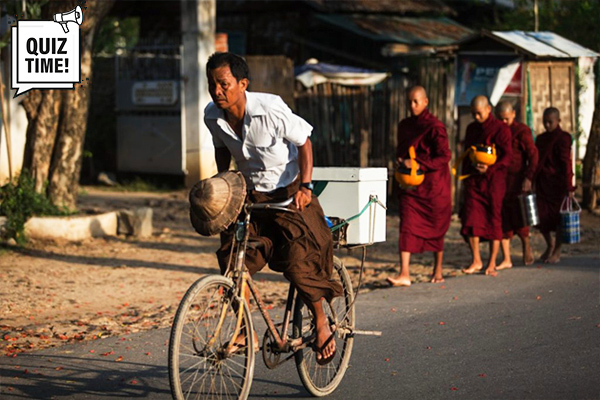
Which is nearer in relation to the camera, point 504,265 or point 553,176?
point 504,265

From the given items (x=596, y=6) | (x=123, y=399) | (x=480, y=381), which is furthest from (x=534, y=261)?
(x=596, y=6)

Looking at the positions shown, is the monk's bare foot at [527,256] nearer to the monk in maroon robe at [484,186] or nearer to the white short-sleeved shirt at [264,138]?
the monk in maroon robe at [484,186]

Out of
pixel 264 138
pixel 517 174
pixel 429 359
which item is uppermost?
pixel 264 138

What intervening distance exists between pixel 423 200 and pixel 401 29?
37.9 ft

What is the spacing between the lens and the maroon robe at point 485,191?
9.95m

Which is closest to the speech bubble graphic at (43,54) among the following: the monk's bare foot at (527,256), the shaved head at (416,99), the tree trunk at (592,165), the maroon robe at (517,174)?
the shaved head at (416,99)

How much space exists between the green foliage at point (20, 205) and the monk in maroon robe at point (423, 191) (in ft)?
13.8

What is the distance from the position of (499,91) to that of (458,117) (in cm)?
82

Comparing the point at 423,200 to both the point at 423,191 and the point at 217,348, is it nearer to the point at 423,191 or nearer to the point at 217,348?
the point at 423,191

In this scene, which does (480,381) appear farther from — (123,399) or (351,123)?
(351,123)

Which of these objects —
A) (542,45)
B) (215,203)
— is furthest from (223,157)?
(542,45)

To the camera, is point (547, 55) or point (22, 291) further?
point (547, 55)

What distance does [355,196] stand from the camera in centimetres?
632

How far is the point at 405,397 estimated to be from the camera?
207 inches
